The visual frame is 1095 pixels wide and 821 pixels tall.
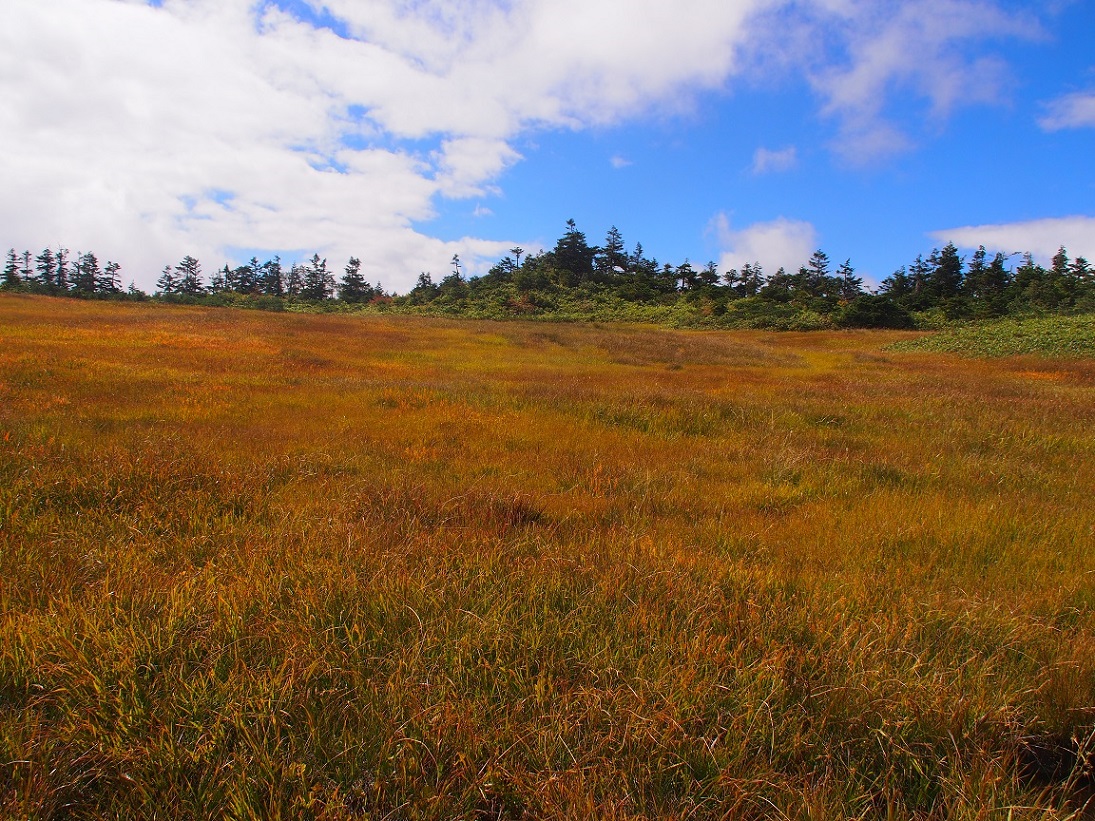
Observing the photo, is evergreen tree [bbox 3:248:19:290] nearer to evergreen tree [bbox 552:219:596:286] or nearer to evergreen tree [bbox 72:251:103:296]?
evergreen tree [bbox 72:251:103:296]

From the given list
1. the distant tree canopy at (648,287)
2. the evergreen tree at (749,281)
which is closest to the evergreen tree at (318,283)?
the distant tree canopy at (648,287)

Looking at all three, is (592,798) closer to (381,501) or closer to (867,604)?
(867,604)

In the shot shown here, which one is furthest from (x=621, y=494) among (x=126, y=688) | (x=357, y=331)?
(x=357, y=331)

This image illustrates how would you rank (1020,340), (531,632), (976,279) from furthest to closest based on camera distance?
(976,279), (1020,340), (531,632)

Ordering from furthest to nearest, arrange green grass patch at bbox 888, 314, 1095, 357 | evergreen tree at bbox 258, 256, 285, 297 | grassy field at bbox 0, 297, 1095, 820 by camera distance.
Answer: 1. evergreen tree at bbox 258, 256, 285, 297
2. green grass patch at bbox 888, 314, 1095, 357
3. grassy field at bbox 0, 297, 1095, 820

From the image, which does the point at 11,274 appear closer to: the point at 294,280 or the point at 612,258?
Answer: the point at 294,280

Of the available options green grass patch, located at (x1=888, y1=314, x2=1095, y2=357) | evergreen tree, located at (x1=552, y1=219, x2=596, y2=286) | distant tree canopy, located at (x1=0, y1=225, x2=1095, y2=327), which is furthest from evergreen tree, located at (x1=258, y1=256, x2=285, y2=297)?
green grass patch, located at (x1=888, y1=314, x2=1095, y2=357)

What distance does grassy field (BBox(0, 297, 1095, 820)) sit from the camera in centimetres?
199

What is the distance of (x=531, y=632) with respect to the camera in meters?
2.79

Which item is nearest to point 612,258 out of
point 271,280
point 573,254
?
point 573,254

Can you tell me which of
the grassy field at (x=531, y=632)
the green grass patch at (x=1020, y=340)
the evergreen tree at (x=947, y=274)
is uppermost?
the evergreen tree at (x=947, y=274)

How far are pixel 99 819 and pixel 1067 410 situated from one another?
18256mm

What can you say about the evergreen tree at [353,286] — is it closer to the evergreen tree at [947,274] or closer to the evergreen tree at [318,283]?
the evergreen tree at [318,283]

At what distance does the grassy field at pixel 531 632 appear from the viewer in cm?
199
